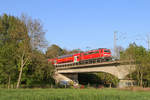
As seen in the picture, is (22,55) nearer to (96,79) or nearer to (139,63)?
(139,63)

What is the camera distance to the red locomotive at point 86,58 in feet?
165

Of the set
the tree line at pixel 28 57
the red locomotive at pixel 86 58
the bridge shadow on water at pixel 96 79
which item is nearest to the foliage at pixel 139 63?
the tree line at pixel 28 57

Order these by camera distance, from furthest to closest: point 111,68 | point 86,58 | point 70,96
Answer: point 86,58 < point 111,68 < point 70,96

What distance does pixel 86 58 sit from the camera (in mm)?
56531

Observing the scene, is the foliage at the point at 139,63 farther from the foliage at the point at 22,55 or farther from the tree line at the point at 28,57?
the foliage at the point at 22,55

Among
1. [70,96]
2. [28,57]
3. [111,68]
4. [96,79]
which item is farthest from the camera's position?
[96,79]

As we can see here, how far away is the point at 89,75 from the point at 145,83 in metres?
35.1

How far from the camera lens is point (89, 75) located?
77812 millimetres

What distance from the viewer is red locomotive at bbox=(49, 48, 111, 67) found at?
5038 cm

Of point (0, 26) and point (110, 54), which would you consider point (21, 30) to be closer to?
point (0, 26)

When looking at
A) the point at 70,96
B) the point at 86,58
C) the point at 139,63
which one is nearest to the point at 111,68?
the point at 139,63

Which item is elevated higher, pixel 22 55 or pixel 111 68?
pixel 22 55

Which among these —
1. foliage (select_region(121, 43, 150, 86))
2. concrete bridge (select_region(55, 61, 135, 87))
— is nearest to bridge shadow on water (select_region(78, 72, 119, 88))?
concrete bridge (select_region(55, 61, 135, 87))

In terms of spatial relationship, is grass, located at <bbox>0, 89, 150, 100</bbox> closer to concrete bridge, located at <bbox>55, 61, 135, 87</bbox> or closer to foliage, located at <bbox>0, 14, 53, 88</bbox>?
foliage, located at <bbox>0, 14, 53, 88</bbox>
